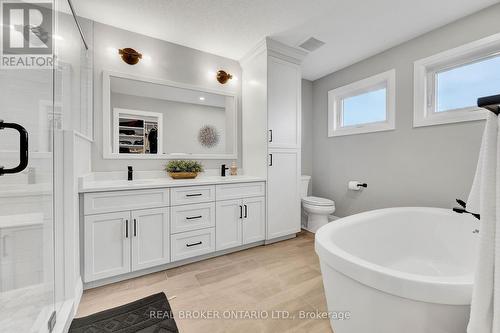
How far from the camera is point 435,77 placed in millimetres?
2229

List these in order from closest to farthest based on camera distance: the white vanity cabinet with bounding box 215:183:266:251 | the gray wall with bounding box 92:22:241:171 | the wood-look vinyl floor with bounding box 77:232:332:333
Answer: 1. the wood-look vinyl floor with bounding box 77:232:332:333
2. the gray wall with bounding box 92:22:241:171
3. the white vanity cabinet with bounding box 215:183:266:251

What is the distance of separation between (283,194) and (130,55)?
2389 millimetres

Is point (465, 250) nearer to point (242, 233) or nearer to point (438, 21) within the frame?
point (242, 233)

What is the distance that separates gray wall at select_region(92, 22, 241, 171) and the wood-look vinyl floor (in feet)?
3.91

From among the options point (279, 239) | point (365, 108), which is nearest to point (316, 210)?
point (279, 239)

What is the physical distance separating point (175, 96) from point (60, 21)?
114 centimetres

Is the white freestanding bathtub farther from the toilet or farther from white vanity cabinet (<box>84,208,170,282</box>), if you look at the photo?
white vanity cabinet (<box>84,208,170,282</box>)

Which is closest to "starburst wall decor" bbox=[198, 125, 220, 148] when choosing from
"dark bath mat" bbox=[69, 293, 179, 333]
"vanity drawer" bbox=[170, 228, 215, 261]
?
"vanity drawer" bbox=[170, 228, 215, 261]

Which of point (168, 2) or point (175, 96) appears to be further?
point (175, 96)

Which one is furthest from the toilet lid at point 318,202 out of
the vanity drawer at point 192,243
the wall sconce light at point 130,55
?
the wall sconce light at point 130,55

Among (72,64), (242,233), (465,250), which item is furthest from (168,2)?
(465,250)

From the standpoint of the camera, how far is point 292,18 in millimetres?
2092

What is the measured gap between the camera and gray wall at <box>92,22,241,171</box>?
7.00 feet

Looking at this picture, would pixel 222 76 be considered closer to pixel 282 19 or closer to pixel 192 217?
pixel 282 19
